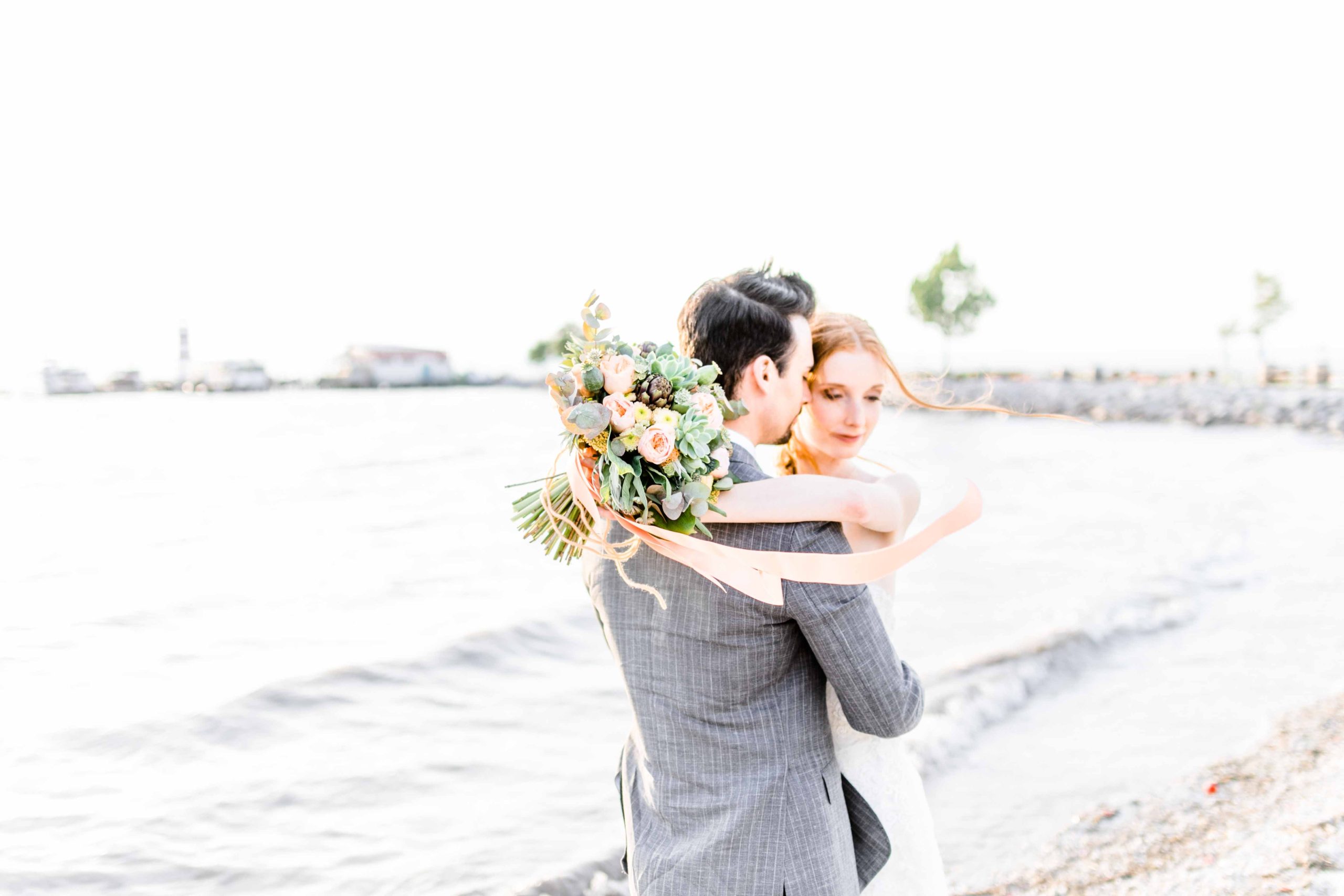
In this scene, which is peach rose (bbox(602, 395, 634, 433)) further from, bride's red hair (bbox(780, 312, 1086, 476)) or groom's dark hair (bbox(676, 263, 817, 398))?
bride's red hair (bbox(780, 312, 1086, 476))

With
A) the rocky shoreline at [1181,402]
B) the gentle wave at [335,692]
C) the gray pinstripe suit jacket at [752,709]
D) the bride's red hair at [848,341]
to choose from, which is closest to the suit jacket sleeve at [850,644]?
the gray pinstripe suit jacket at [752,709]

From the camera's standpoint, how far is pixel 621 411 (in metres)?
1.47

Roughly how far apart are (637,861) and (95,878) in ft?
12.1

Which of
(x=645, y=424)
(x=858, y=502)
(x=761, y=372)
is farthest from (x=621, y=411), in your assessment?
(x=858, y=502)

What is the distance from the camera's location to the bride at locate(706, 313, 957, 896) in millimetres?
1495

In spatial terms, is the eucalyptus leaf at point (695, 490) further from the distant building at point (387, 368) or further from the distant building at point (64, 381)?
the distant building at point (64, 381)

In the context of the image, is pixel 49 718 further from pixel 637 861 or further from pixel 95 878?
pixel 637 861

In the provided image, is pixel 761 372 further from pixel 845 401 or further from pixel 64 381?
pixel 64 381

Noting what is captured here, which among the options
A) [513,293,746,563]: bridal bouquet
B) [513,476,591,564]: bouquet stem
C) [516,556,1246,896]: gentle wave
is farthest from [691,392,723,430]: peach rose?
[516,556,1246,896]: gentle wave

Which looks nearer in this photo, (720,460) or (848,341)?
(720,460)

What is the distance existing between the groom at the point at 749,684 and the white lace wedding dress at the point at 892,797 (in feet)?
0.35

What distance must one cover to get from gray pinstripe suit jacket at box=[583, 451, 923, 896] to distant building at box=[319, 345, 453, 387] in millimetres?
81799

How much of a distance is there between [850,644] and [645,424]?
18.6 inches

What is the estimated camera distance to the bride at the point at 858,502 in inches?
58.9
